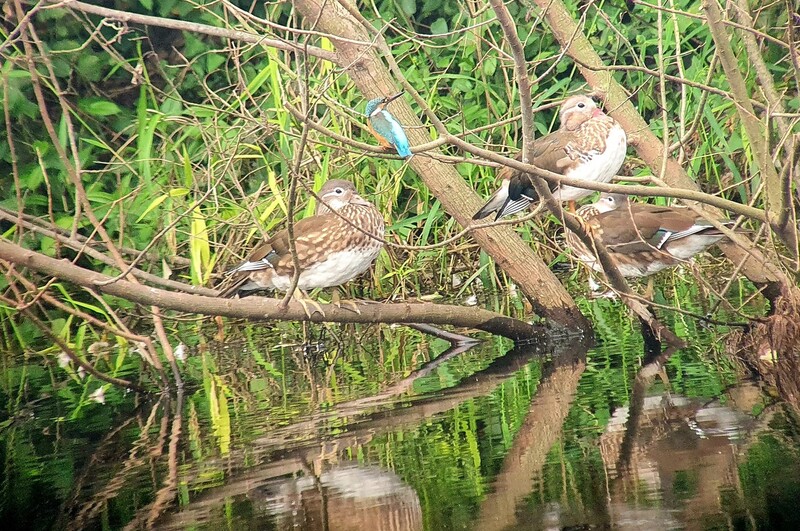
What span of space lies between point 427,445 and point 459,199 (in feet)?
5.69

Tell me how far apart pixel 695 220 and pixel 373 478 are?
7.15 ft

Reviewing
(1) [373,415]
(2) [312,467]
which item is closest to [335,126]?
(1) [373,415]

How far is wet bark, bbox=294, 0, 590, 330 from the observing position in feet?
15.4

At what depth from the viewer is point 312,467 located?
121 inches

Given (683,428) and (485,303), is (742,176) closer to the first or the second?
(485,303)

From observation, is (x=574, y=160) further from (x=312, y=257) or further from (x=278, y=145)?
(x=278, y=145)

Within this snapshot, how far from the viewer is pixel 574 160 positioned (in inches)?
178

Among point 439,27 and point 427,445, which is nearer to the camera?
point 427,445

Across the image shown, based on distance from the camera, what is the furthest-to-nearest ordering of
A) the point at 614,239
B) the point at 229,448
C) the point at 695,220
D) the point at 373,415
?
the point at 614,239
the point at 695,220
the point at 373,415
the point at 229,448

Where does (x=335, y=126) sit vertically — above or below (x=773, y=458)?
above

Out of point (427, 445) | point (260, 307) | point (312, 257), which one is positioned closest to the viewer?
point (427, 445)

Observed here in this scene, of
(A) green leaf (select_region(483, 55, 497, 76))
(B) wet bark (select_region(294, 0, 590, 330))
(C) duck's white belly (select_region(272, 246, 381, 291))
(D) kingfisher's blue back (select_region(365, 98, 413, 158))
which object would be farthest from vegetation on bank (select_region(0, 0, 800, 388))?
(D) kingfisher's blue back (select_region(365, 98, 413, 158))

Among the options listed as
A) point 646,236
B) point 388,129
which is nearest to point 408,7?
point 646,236

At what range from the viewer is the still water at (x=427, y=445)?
254 cm
